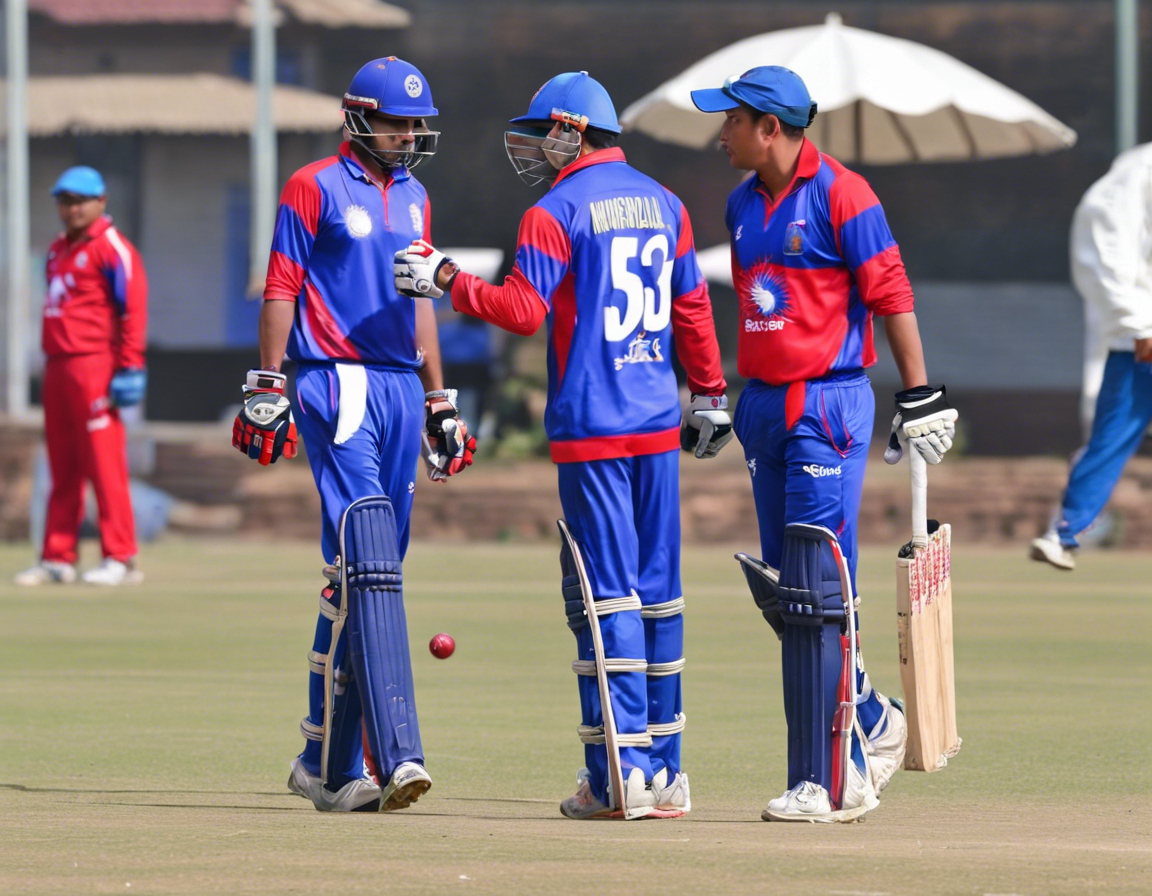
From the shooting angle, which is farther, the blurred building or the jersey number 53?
the blurred building

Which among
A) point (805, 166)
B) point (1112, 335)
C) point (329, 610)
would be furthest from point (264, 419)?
point (1112, 335)

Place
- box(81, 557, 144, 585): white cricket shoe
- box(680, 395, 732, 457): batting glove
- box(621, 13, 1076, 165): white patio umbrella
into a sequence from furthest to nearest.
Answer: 1. box(621, 13, 1076, 165): white patio umbrella
2. box(81, 557, 144, 585): white cricket shoe
3. box(680, 395, 732, 457): batting glove

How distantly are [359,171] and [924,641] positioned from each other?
191 centimetres

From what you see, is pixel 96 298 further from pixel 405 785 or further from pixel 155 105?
pixel 155 105

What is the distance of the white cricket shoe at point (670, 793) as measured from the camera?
18.6 feet

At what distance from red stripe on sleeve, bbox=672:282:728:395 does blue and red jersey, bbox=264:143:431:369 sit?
0.72 meters

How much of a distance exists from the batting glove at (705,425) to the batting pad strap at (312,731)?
1.20m

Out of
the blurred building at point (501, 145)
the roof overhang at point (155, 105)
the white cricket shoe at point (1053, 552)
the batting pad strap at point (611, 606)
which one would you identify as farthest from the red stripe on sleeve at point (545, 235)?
the roof overhang at point (155, 105)

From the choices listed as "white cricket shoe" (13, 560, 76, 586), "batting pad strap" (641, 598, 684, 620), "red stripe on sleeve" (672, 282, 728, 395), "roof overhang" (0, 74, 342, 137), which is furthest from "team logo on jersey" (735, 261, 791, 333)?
"roof overhang" (0, 74, 342, 137)

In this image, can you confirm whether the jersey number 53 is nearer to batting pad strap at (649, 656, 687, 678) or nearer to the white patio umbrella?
batting pad strap at (649, 656, 687, 678)

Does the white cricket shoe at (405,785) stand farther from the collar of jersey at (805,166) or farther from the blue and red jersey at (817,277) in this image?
the collar of jersey at (805,166)

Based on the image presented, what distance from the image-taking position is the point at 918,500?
19.1 ft

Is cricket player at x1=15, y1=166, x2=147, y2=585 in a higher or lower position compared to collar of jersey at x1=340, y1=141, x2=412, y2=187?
lower

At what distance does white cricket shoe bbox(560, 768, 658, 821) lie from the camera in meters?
5.58
